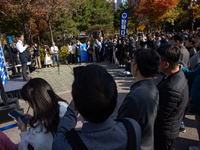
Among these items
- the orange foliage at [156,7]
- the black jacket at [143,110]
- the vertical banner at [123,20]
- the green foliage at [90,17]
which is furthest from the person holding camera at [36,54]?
the orange foliage at [156,7]

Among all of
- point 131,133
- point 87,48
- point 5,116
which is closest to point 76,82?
point 131,133

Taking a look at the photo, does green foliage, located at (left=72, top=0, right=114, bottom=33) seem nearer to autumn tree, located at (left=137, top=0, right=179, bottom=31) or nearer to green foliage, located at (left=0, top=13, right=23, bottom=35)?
autumn tree, located at (left=137, top=0, right=179, bottom=31)

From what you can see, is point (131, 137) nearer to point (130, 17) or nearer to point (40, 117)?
point (40, 117)

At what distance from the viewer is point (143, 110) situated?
131 centimetres

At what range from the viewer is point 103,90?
82cm

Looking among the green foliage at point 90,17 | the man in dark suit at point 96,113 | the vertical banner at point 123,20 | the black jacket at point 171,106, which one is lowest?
Answer: the black jacket at point 171,106

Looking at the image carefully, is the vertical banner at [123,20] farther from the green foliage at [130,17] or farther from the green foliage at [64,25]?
the green foliage at [130,17]

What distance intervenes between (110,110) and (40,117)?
2.96 feet

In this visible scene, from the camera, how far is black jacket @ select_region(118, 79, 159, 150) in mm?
1295

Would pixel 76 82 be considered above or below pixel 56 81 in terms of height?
above

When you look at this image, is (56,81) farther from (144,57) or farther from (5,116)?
(144,57)

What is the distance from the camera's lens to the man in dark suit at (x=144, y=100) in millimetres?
1304

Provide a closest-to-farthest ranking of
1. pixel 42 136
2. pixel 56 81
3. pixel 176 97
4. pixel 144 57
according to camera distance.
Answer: pixel 42 136 → pixel 144 57 → pixel 176 97 → pixel 56 81

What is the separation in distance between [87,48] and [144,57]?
10687 mm
